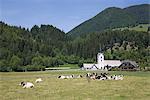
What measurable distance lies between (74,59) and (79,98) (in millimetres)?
150168

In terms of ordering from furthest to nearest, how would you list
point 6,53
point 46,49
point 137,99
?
point 46,49 → point 6,53 → point 137,99

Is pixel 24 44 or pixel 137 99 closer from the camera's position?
pixel 137 99

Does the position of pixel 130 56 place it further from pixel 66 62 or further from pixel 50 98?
pixel 50 98

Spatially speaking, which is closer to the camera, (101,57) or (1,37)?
(101,57)

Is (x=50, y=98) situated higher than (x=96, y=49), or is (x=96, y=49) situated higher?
(x=96, y=49)

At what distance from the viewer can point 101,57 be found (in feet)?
486

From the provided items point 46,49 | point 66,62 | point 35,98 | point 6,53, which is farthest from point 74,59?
point 35,98

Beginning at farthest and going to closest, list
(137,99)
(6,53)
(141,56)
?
1. (141,56)
2. (6,53)
3. (137,99)

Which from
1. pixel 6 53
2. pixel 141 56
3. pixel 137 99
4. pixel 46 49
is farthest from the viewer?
pixel 46 49

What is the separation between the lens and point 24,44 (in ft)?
601

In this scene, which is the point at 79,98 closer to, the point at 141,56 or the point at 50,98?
the point at 50,98

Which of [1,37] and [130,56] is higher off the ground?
[1,37]

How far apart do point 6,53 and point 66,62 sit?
36.1 m

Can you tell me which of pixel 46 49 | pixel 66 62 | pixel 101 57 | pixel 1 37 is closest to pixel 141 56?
pixel 101 57
